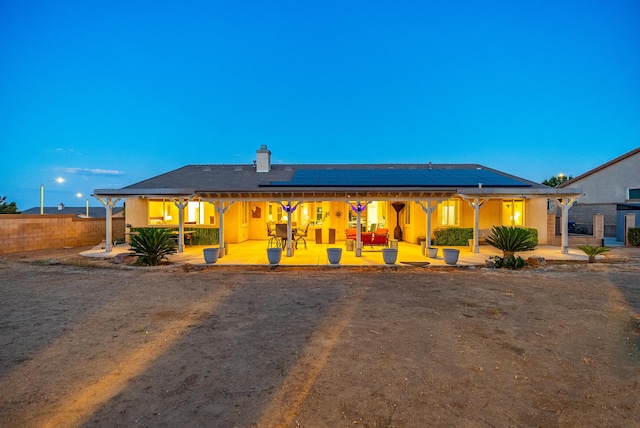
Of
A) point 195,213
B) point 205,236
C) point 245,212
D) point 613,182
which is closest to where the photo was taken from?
point 205,236

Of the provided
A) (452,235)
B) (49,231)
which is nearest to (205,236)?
(49,231)

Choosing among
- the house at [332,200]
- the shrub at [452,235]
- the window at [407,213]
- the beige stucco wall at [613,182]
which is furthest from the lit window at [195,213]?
the beige stucco wall at [613,182]

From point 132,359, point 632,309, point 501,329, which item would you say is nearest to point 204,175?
point 132,359

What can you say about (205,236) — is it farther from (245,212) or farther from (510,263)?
(510,263)

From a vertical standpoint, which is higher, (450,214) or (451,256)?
(450,214)

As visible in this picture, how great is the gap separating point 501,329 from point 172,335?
4954mm

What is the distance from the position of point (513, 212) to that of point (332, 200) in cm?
944

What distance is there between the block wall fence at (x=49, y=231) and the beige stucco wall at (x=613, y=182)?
3030cm

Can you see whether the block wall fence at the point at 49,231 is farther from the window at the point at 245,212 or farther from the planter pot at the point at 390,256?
the planter pot at the point at 390,256

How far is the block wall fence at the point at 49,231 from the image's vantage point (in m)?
14.3

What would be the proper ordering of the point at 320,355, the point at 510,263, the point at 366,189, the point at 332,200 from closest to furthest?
1. the point at 320,355
2. the point at 510,263
3. the point at 366,189
4. the point at 332,200

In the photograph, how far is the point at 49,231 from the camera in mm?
15695

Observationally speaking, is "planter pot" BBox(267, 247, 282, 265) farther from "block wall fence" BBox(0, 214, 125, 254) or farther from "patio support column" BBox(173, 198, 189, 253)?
"block wall fence" BBox(0, 214, 125, 254)

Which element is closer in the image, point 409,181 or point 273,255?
point 273,255
